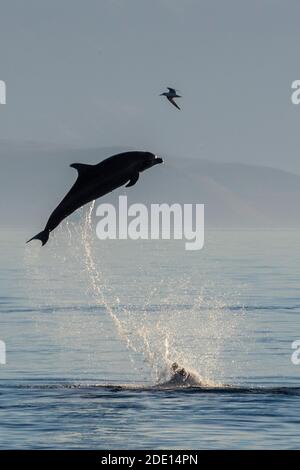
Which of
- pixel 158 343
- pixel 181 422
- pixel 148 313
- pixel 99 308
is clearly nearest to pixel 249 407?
pixel 181 422

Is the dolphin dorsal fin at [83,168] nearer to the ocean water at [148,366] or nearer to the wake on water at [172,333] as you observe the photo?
the wake on water at [172,333]

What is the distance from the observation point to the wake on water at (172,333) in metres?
37.1

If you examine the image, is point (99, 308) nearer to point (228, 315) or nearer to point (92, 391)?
point (228, 315)

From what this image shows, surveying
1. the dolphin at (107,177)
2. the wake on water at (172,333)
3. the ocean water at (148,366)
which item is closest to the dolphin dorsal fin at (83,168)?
the dolphin at (107,177)

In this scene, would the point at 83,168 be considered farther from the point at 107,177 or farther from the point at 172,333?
the point at 172,333

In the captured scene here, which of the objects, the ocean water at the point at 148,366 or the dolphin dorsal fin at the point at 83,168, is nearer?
the ocean water at the point at 148,366

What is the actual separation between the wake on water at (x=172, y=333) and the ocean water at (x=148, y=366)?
75 mm

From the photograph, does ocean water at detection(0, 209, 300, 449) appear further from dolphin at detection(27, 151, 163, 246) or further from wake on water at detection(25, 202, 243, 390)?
dolphin at detection(27, 151, 163, 246)

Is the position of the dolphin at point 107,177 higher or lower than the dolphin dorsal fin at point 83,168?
lower

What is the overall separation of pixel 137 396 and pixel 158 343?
677 inches

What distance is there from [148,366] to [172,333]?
9.38m

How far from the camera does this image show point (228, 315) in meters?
58.2

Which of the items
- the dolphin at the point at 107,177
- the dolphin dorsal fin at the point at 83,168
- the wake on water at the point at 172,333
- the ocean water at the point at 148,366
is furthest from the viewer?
the wake on water at the point at 172,333

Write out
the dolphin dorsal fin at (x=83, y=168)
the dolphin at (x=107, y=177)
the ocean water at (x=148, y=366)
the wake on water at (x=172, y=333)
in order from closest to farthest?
the dolphin at (x=107, y=177)
the ocean water at (x=148, y=366)
the dolphin dorsal fin at (x=83, y=168)
the wake on water at (x=172, y=333)
